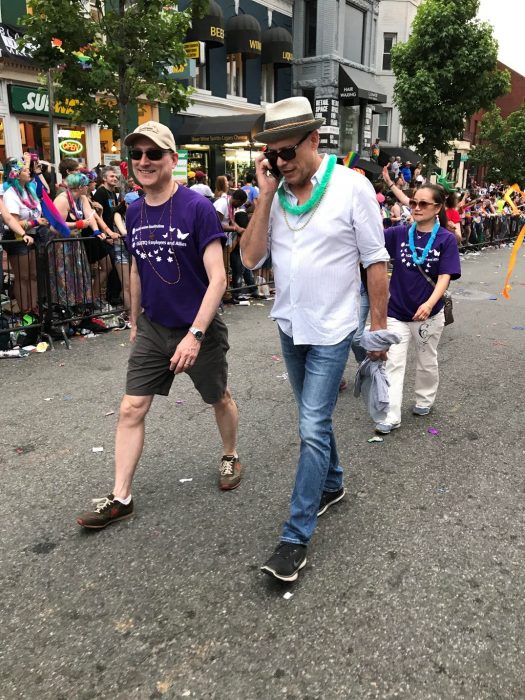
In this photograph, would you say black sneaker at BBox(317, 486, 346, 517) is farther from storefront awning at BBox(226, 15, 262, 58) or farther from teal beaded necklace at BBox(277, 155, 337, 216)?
storefront awning at BBox(226, 15, 262, 58)

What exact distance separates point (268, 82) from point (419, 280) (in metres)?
23.8

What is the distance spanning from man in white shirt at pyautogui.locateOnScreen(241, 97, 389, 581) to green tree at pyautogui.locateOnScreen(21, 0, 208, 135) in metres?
8.23

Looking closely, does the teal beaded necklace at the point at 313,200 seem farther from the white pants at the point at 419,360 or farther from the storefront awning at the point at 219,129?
the storefront awning at the point at 219,129

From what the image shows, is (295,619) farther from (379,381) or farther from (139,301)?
(139,301)

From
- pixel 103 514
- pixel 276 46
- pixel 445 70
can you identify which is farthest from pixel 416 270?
pixel 276 46

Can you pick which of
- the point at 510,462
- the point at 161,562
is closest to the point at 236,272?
the point at 510,462

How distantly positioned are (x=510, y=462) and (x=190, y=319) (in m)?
2.41

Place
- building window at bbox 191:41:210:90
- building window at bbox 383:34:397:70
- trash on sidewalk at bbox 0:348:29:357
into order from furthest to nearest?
building window at bbox 383:34:397:70 → building window at bbox 191:41:210:90 → trash on sidewalk at bbox 0:348:29:357

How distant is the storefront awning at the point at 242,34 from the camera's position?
2189cm

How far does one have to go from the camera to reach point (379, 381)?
3186 millimetres

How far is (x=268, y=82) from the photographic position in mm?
25859

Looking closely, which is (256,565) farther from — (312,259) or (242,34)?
(242,34)

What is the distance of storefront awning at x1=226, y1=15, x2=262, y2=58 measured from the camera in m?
21.9

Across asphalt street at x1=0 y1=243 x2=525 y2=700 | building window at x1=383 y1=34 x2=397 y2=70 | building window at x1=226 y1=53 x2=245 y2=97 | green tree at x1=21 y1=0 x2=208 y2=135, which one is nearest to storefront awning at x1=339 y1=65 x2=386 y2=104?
building window at x1=383 y1=34 x2=397 y2=70
